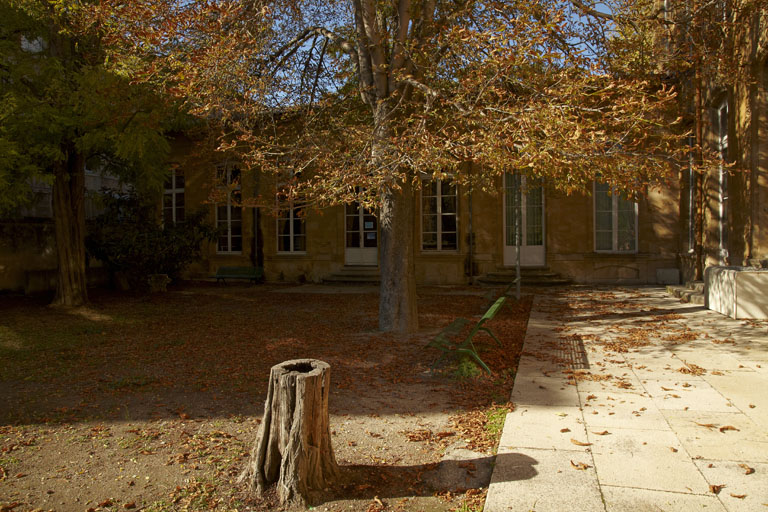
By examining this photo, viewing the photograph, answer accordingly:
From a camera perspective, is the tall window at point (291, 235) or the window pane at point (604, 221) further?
the tall window at point (291, 235)

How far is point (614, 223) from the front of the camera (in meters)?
14.7

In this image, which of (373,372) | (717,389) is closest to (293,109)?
(373,372)

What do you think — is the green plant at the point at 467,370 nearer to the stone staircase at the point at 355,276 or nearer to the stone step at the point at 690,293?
the stone step at the point at 690,293

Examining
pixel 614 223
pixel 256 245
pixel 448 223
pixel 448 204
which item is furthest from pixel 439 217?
pixel 256 245

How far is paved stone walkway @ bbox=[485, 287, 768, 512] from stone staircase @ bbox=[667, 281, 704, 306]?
260 cm

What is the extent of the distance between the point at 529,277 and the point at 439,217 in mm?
2939

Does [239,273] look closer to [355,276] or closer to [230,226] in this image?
[230,226]

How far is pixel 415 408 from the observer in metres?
4.82

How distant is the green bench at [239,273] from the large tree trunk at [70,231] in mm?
4913

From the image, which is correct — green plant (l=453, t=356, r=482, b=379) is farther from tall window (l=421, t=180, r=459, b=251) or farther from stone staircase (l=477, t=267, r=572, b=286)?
tall window (l=421, t=180, r=459, b=251)

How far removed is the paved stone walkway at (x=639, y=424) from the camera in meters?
3.04

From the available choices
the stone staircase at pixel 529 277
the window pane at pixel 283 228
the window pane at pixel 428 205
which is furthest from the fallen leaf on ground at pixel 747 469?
the window pane at pixel 283 228

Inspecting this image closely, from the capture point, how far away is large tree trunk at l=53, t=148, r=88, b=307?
34.7 ft

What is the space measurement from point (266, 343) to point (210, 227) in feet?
23.6
